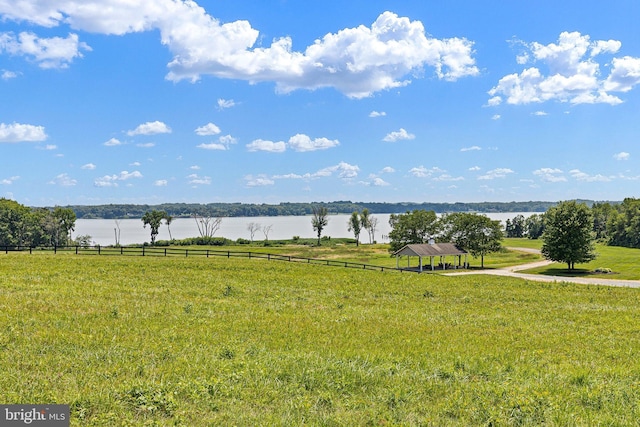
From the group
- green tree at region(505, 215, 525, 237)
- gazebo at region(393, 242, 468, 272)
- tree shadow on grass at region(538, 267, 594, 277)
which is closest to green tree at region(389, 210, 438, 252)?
gazebo at region(393, 242, 468, 272)

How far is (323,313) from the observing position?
1736cm

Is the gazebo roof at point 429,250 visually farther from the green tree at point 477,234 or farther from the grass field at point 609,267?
the grass field at point 609,267

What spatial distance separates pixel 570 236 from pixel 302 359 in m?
64.9

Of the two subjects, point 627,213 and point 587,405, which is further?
point 627,213

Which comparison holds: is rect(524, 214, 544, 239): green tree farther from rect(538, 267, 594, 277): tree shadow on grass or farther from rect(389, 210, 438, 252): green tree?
rect(538, 267, 594, 277): tree shadow on grass

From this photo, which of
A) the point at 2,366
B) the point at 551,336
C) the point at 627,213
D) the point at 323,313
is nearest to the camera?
the point at 2,366

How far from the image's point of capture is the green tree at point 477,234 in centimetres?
7688

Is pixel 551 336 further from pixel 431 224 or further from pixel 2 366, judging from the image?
pixel 431 224

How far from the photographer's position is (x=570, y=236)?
6372cm

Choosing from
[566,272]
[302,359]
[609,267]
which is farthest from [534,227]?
[302,359]

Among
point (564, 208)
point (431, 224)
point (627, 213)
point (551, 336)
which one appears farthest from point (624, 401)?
point (627, 213)

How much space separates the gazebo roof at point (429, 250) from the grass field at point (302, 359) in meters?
45.5

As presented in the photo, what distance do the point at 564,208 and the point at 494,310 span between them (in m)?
52.4

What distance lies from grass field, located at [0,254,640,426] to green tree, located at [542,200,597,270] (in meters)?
47.9
